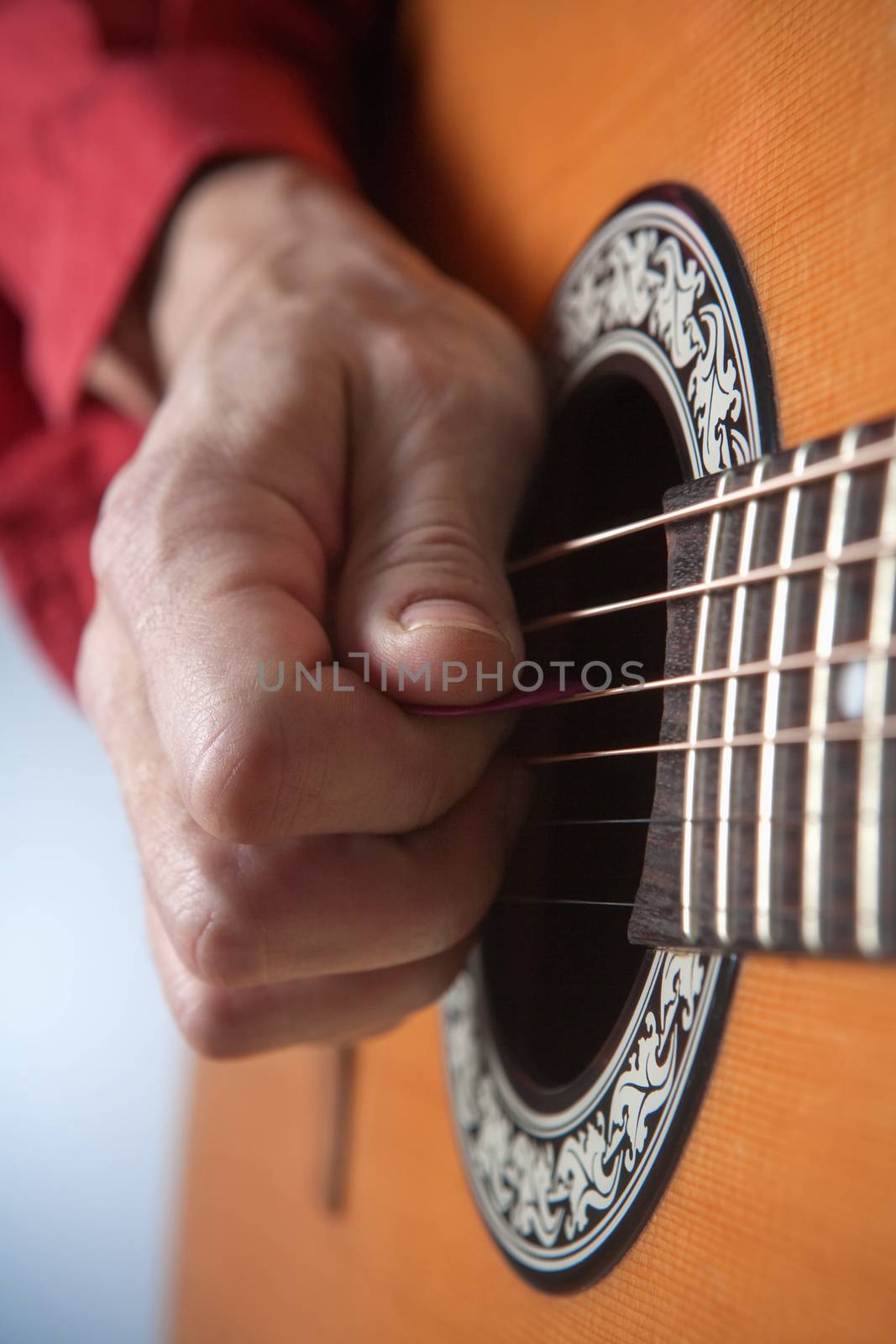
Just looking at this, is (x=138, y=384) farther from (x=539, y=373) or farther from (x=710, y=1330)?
(x=710, y=1330)

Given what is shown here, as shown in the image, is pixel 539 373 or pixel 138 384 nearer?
pixel 539 373

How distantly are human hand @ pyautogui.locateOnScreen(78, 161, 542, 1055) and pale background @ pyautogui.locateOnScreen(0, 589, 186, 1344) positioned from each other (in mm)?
627

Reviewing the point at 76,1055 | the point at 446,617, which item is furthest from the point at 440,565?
the point at 76,1055

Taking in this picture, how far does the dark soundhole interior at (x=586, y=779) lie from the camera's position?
0.42 m

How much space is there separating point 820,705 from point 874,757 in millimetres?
22

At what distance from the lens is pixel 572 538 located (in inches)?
19.5

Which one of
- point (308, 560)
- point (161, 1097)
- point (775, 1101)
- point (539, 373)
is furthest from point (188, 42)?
point (161, 1097)

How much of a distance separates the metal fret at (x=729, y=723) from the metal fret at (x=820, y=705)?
0.03 metres

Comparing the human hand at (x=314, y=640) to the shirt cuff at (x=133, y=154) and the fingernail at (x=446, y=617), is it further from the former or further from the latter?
the shirt cuff at (x=133, y=154)

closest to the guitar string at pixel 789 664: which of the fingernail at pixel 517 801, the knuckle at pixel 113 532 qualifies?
the fingernail at pixel 517 801

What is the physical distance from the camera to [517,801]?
48 centimetres

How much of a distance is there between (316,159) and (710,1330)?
26.8 inches

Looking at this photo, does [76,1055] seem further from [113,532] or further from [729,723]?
[729,723]

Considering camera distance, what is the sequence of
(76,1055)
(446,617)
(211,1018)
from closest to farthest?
(446,617), (211,1018), (76,1055)
